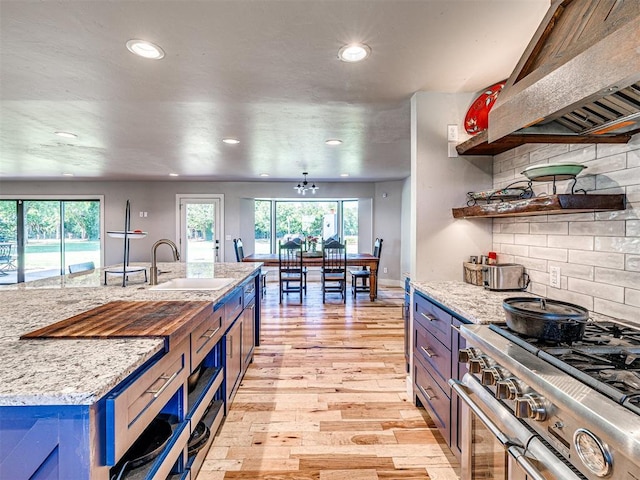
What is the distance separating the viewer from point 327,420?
2.06 metres

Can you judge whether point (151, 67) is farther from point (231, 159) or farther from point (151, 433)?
point (231, 159)

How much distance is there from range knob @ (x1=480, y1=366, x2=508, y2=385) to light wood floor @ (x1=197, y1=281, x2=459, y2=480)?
2.86ft

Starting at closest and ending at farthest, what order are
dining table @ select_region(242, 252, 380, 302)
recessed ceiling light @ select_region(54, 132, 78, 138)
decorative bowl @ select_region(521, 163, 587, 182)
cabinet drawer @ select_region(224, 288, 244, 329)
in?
decorative bowl @ select_region(521, 163, 587, 182) → cabinet drawer @ select_region(224, 288, 244, 329) → recessed ceiling light @ select_region(54, 132, 78, 138) → dining table @ select_region(242, 252, 380, 302)

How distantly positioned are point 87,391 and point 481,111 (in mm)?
2401

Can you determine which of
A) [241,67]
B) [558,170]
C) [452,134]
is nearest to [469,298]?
[558,170]

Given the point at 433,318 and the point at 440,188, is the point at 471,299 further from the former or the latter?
the point at 440,188

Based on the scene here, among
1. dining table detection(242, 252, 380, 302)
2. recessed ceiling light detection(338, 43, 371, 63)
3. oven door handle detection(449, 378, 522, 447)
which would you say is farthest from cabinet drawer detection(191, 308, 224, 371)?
dining table detection(242, 252, 380, 302)

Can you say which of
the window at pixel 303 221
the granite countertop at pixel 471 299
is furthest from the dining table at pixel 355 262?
the granite countertop at pixel 471 299

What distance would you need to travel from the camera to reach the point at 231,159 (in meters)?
4.52

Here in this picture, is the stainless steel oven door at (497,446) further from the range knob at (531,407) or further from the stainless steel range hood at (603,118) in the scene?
the stainless steel range hood at (603,118)

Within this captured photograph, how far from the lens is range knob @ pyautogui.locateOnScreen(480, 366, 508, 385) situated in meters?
1.03

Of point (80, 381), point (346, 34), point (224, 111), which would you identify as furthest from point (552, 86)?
point (224, 111)

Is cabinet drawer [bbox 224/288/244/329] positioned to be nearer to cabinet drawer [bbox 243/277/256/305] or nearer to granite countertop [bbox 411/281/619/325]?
cabinet drawer [bbox 243/277/256/305]

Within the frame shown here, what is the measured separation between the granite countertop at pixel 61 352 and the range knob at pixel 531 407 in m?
1.10
